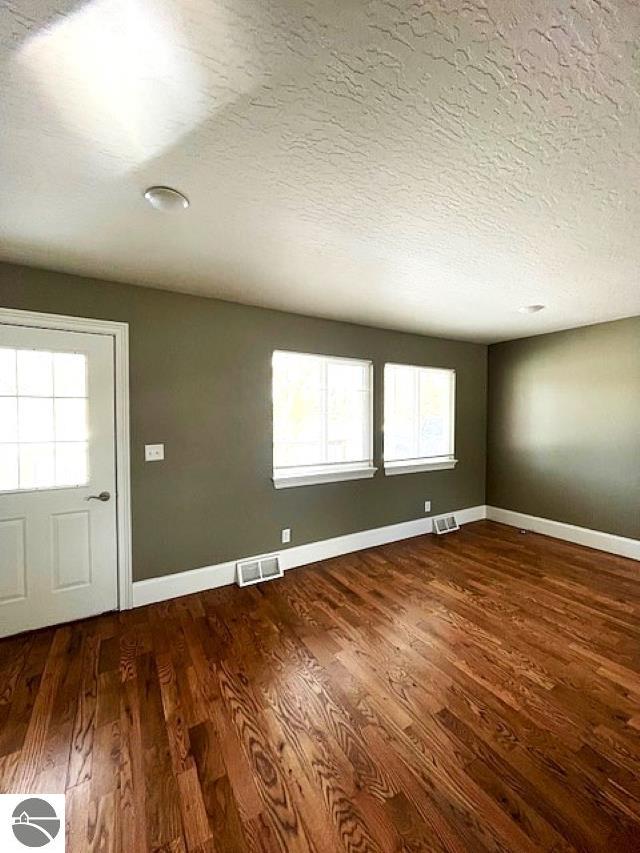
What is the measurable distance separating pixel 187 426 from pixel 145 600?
137cm

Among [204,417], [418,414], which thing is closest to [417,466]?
[418,414]

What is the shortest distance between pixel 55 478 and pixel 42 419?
1.35ft

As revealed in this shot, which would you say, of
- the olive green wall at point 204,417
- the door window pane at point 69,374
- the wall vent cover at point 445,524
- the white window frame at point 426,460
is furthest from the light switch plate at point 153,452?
the wall vent cover at point 445,524

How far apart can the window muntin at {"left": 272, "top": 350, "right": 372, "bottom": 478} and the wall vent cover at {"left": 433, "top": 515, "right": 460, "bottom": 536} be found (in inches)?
49.4

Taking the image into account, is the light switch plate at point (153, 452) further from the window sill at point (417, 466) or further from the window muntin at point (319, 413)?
the window sill at point (417, 466)

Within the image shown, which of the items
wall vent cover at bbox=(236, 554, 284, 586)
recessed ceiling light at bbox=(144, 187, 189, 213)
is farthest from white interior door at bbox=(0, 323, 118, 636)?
recessed ceiling light at bbox=(144, 187, 189, 213)

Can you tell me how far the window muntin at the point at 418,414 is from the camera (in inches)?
159

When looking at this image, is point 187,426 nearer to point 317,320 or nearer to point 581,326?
point 317,320

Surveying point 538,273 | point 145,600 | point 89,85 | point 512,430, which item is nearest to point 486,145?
point 89,85

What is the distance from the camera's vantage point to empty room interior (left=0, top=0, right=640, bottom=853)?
102 cm

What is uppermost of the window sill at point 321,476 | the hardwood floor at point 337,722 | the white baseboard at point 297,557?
the window sill at point 321,476

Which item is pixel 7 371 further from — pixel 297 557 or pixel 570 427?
pixel 570 427

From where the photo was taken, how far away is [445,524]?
4.33m

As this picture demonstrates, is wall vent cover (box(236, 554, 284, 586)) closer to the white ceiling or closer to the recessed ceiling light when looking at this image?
the white ceiling
